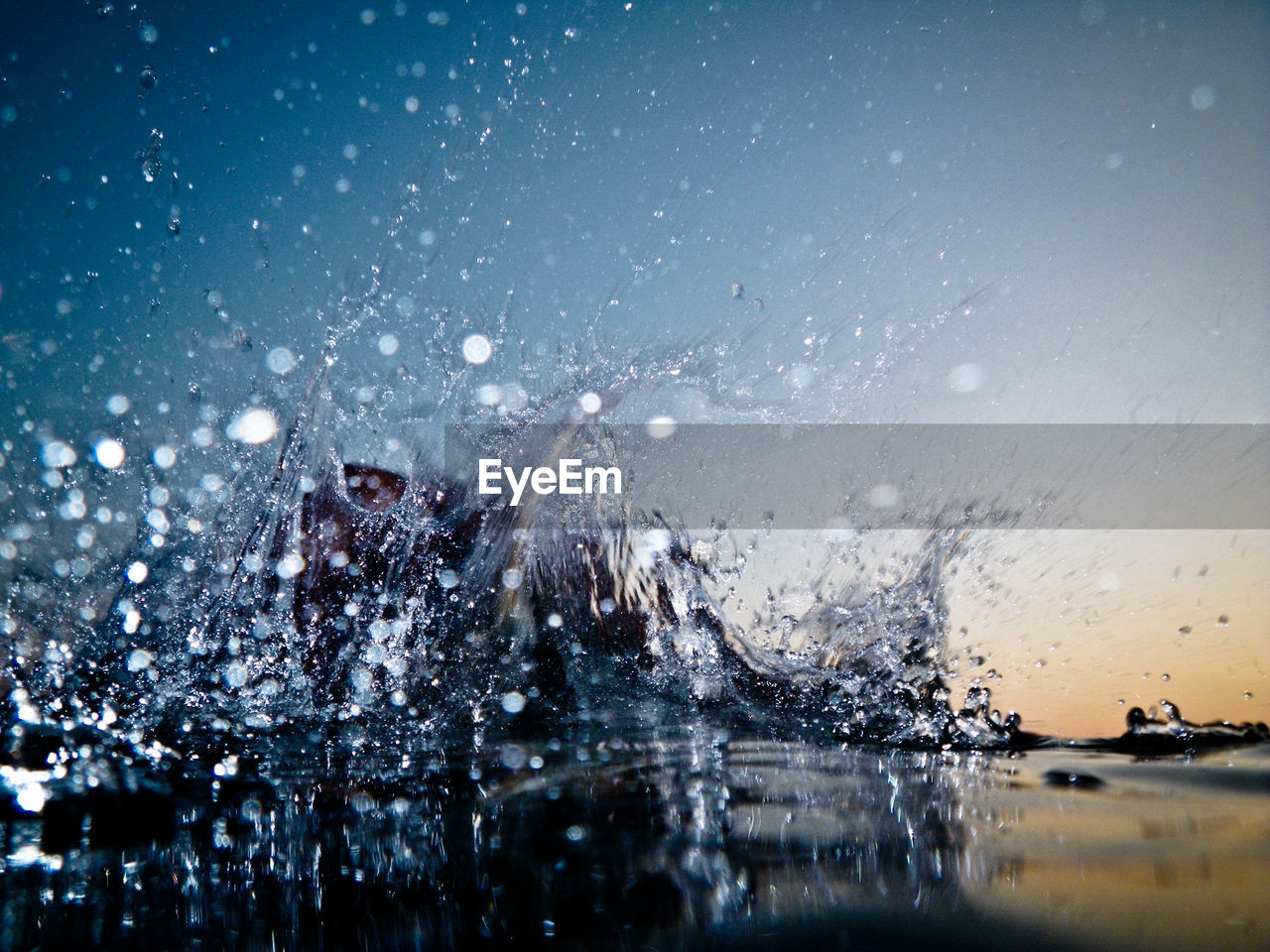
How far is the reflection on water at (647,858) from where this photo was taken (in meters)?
0.99

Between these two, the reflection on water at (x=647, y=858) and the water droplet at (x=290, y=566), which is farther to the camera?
the water droplet at (x=290, y=566)

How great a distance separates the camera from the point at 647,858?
4.33 feet

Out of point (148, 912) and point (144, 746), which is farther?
point (144, 746)

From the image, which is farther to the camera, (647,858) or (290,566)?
(290,566)

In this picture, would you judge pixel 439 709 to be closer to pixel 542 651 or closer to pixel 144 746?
pixel 542 651

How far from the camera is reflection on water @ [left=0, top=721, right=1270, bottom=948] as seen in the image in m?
0.99

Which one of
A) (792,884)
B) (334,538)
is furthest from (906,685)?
(334,538)

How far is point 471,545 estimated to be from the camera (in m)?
4.18

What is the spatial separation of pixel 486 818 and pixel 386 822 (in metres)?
0.24

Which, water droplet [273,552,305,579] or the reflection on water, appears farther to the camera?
water droplet [273,552,305,579]

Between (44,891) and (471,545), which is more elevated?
(471,545)

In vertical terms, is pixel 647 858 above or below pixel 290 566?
below

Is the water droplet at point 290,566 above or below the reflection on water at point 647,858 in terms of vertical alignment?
above

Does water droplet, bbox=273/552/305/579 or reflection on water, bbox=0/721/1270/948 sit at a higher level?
water droplet, bbox=273/552/305/579
